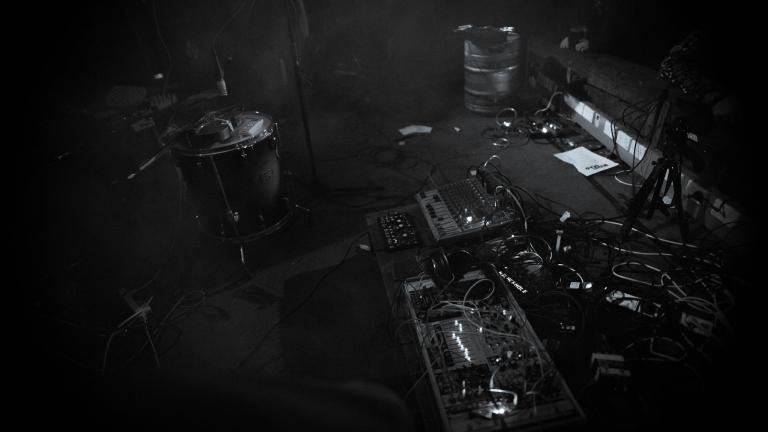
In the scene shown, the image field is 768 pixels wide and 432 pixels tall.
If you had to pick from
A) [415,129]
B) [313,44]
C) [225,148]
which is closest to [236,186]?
[225,148]

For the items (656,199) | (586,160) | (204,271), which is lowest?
(204,271)

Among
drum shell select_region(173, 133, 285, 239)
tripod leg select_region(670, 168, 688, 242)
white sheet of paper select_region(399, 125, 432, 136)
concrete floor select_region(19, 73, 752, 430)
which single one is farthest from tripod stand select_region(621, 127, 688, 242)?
white sheet of paper select_region(399, 125, 432, 136)

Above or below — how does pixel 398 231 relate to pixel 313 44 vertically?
below

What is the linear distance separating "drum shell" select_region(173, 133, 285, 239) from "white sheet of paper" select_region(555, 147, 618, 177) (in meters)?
2.58

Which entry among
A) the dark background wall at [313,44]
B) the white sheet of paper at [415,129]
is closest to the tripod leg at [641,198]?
the dark background wall at [313,44]

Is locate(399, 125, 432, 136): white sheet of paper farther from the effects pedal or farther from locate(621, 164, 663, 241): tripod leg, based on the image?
locate(621, 164, 663, 241): tripod leg

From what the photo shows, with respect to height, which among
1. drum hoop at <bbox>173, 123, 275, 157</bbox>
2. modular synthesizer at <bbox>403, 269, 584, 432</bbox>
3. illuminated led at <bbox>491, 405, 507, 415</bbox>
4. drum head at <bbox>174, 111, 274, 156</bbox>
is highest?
drum head at <bbox>174, 111, 274, 156</bbox>

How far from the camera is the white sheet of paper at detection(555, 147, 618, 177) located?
3.35 meters

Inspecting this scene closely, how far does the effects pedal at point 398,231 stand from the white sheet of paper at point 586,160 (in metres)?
1.97

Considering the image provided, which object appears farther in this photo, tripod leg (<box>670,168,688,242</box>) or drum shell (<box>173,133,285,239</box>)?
drum shell (<box>173,133,285,239</box>)

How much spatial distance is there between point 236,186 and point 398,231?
1253 mm

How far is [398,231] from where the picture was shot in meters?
2.16

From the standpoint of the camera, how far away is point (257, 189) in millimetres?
2771

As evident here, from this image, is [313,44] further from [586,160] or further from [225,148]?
[586,160]
